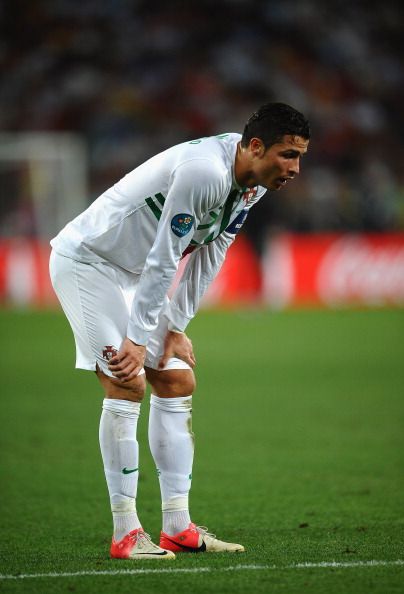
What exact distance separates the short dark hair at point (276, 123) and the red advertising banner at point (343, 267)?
55.2ft

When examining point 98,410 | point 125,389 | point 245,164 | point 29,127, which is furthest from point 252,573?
point 29,127

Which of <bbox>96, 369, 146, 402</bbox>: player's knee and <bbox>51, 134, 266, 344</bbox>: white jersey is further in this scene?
<bbox>96, 369, 146, 402</bbox>: player's knee

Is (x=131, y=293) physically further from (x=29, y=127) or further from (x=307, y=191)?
(x=29, y=127)

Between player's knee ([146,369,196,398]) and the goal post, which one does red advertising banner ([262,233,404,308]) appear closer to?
the goal post

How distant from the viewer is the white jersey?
14.3 feet

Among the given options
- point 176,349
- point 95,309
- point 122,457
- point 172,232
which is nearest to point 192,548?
point 122,457

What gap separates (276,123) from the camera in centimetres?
442

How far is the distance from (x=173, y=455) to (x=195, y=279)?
2.76ft

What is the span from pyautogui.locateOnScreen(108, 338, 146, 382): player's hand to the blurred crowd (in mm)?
19976

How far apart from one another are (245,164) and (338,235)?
17.0 meters

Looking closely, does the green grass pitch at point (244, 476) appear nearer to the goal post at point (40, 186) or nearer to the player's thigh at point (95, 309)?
the player's thigh at point (95, 309)

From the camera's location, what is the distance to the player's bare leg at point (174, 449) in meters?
4.84

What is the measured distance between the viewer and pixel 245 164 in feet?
14.8

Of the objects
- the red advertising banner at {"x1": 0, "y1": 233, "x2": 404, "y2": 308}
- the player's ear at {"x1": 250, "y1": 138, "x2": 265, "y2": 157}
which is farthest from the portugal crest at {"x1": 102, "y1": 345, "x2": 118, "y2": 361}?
the red advertising banner at {"x1": 0, "y1": 233, "x2": 404, "y2": 308}
